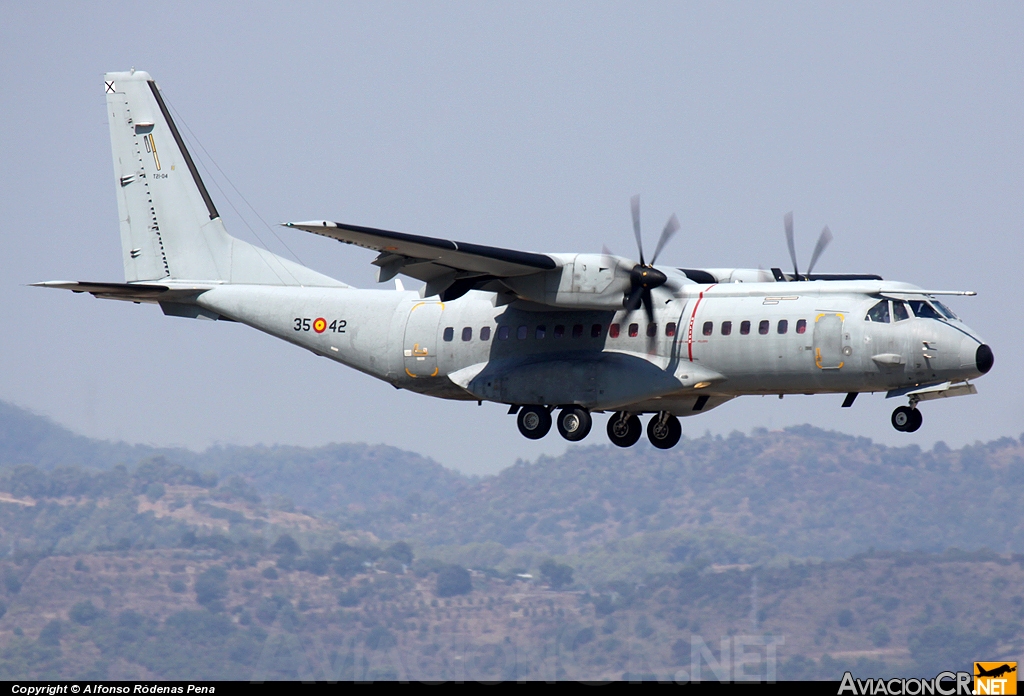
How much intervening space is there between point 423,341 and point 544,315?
275cm

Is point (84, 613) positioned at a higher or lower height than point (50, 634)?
A: higher

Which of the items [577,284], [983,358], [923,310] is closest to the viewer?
[983,358]

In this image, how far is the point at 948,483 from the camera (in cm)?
18325

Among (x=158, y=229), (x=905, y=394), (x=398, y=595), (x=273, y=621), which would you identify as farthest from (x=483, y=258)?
(x=398, y=595)

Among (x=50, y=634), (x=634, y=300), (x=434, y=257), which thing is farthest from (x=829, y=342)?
(x=50, y=634)

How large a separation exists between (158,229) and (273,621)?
2906 inches

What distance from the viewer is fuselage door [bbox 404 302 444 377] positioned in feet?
95.6

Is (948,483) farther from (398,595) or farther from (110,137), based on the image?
(110,137)

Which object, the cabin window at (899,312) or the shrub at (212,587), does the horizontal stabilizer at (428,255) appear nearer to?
the cabin window at (899,312)

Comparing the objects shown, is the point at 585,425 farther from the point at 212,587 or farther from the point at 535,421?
the point at 212,587

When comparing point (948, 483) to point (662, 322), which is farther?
point (948, 483)

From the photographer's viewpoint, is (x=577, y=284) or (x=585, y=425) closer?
(x=577, y=284)

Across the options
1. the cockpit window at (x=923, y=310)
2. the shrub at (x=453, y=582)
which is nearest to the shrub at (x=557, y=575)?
the shrub at (x=453, y=582)

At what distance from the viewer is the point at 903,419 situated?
84.4 ft
